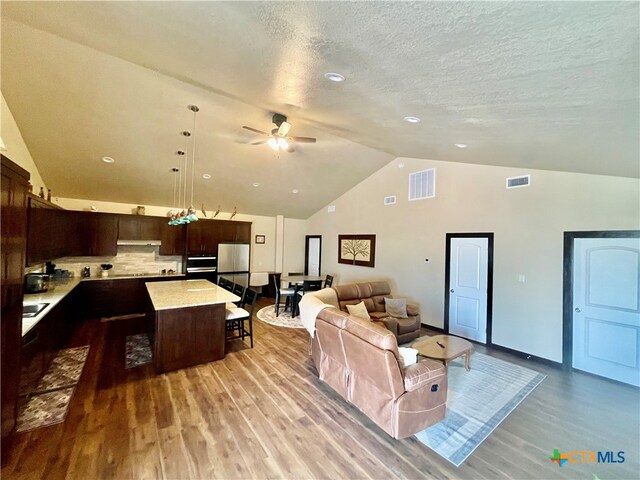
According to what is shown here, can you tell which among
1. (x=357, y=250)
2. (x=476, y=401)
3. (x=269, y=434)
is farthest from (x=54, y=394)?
(x=357, y=250)

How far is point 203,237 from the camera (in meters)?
6.90

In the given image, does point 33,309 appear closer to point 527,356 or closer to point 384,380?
point 384,380

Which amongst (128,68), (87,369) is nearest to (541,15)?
(128,68)

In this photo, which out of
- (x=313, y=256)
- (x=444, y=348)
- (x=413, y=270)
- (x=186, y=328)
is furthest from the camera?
(x=313, y=256)

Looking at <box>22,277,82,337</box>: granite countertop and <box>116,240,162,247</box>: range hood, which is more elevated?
<box>116,240,162,247</box>: range hood

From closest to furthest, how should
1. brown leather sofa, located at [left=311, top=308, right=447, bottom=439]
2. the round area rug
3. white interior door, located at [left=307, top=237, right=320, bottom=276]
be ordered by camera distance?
brown leather sofa, located at [left=311, top=308, right=447, bottom=439] → the round area rug → white interior door, located at [left=307, top=237, right=320, bottom=276]

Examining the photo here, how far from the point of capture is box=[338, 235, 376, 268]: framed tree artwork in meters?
6.89

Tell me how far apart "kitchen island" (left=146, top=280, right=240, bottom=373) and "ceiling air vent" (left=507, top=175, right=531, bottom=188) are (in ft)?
15.7

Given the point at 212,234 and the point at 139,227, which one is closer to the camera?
the point at 139,227

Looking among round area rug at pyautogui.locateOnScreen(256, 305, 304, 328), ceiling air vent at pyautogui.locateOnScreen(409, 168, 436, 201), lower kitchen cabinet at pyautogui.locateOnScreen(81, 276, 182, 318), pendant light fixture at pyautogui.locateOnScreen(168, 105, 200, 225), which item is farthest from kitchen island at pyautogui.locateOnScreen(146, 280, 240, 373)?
ceiling air vent at pyautogui.locateOnScreen(409, 168, 436, 201)

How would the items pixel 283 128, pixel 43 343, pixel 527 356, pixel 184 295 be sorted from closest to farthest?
pixel 43 343 < pixel 283 128 < pixel 184 295 < pixel 527 356

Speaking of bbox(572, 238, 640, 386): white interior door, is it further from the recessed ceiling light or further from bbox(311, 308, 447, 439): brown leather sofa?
the recessed ceiling light

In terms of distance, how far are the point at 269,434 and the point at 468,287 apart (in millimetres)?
4291

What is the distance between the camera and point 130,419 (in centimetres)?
254
